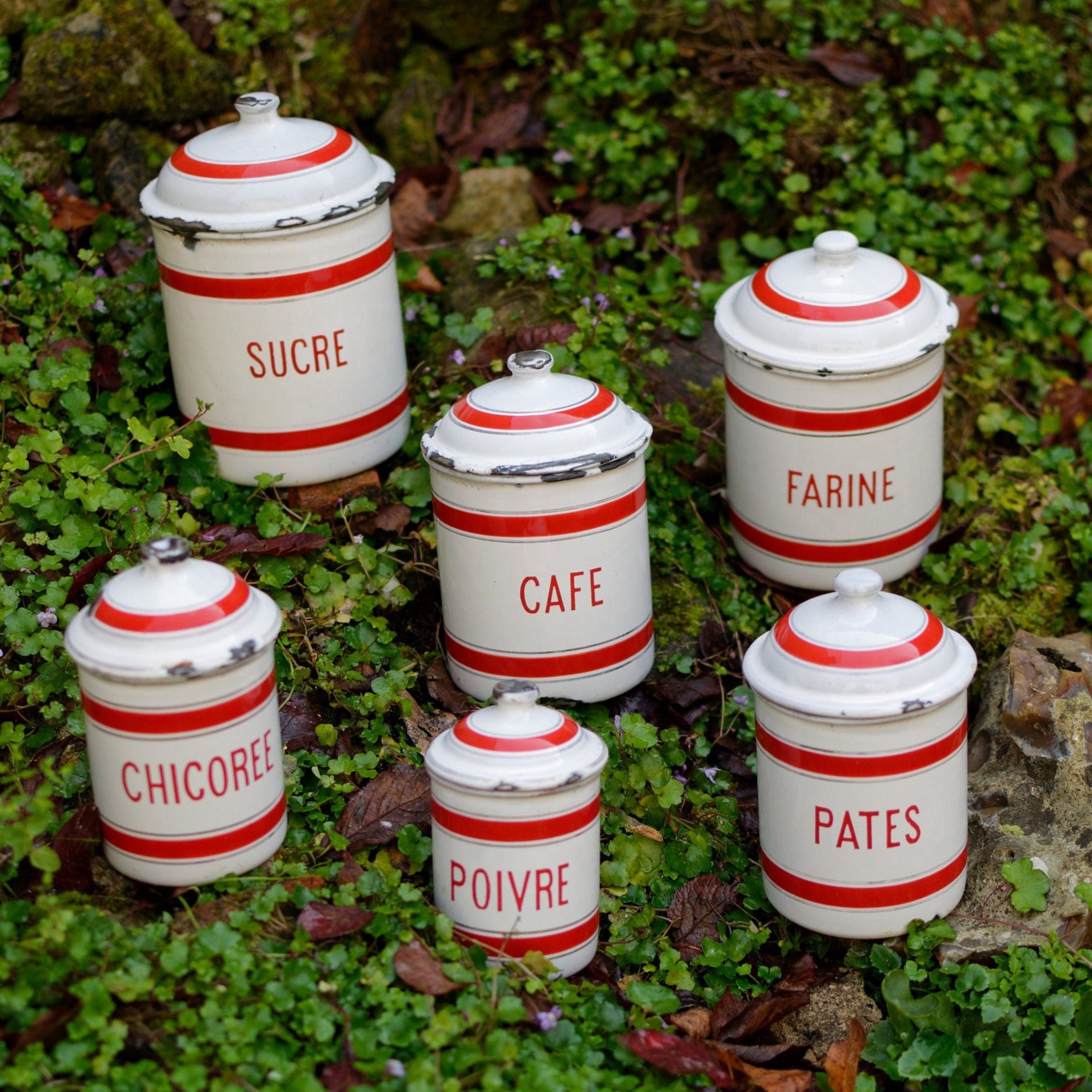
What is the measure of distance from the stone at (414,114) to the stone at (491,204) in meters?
0.21

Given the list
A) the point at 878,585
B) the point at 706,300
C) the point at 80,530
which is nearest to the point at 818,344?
→ the point at 878,585

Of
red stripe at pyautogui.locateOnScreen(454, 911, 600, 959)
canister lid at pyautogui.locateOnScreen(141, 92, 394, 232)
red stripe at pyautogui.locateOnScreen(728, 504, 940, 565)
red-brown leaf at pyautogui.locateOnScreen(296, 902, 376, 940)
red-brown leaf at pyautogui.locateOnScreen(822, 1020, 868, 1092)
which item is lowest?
red-brown leaf at pyautogui.locateOnScreen(822, 1020, 868, 1092)

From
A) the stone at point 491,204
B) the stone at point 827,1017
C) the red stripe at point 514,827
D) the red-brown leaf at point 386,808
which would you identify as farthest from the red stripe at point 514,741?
the stone at point 491,204

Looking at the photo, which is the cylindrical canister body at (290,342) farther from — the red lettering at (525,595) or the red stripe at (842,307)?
the red stripe at (842,307)

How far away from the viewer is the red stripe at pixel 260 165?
11.7 feet

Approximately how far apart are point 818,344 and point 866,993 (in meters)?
1.55

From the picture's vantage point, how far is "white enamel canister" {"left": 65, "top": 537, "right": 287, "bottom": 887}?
2734 mm

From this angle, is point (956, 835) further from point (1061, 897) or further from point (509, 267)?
point (509, 267)

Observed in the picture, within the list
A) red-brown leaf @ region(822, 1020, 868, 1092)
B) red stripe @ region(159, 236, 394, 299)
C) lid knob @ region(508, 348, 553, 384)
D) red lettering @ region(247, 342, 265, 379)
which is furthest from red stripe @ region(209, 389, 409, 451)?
red-brown leaf @ region(822, 1020, 868, 1092)

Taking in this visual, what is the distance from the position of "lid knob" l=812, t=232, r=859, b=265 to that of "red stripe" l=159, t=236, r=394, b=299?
45.5 inches

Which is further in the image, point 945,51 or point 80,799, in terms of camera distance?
point 945,51

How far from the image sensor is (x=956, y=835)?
3.20 meters

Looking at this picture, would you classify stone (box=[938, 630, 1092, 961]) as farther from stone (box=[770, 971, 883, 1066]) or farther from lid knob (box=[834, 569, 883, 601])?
lid knob (box=[834, 569, 883, 601])

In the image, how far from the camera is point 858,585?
3027mm
